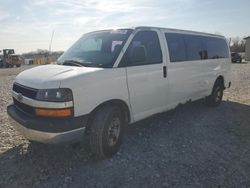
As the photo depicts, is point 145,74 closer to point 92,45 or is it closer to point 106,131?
point 92,45

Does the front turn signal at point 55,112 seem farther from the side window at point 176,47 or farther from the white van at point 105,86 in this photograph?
the side window at point 176,47

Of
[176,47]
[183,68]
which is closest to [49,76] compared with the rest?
[176,47]

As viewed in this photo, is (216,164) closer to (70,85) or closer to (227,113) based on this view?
(70,85)

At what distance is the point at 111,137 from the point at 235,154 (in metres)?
2.17

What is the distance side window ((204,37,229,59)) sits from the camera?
7.22 m

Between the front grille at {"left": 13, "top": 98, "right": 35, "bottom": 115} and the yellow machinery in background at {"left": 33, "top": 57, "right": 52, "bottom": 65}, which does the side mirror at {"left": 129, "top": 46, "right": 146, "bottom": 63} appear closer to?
the front grille at {"left": 13, "top": 98, "right": 35, "bottom": 115}

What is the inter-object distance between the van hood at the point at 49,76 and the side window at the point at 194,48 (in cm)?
305

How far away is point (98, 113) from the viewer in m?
3.96

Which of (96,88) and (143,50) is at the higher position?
(143,50)

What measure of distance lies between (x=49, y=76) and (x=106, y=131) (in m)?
1.20

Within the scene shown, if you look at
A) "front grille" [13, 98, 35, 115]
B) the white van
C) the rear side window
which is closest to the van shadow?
the white van

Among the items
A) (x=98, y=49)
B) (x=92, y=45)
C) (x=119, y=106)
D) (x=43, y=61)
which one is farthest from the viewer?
(x=43, y=61)

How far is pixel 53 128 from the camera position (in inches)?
136

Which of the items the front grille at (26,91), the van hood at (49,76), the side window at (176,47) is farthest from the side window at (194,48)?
the front grille at (26,91)
